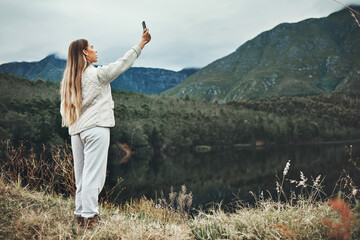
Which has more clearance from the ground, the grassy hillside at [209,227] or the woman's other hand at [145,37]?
the woman's other hand at [145,37]

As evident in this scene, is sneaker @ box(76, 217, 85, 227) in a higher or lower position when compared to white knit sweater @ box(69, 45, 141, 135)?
lower

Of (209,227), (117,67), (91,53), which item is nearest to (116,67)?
(117,67)

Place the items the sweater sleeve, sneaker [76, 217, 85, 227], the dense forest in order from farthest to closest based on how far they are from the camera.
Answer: the dense forest → sneaker [76, 217, 85, 227] → the sweater sleeve

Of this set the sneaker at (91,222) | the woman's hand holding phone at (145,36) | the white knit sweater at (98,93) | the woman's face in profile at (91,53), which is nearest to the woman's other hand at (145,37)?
the woman's hand holding phone at (145,36)

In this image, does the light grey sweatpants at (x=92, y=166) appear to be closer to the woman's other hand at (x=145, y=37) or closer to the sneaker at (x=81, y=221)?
the sneaker at (x=81, y=221)

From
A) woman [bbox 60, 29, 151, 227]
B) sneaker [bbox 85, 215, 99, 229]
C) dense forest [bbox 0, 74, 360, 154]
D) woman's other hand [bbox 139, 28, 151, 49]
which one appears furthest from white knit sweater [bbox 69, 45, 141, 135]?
dense forest [bbox 0, 74, 360, 154]

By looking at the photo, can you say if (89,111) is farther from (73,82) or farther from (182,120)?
(182,120)

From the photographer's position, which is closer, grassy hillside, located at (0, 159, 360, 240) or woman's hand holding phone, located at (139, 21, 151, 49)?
grassy hillside, located at (0, 159, 360, 240)

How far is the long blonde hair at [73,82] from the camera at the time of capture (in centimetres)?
296

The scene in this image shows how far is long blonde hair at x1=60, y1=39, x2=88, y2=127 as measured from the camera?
2.96 m

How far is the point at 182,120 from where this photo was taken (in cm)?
8612

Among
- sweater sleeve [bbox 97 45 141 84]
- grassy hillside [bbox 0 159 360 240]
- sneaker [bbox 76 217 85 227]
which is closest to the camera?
grassy hillside [bbox 0 159 360 240]

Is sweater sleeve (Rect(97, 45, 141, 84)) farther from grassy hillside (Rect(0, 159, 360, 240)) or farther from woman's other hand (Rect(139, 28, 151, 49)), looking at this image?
grassy hillside (Rect(0, 159, 360, 240))

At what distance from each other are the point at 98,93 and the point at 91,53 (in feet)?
1.65
